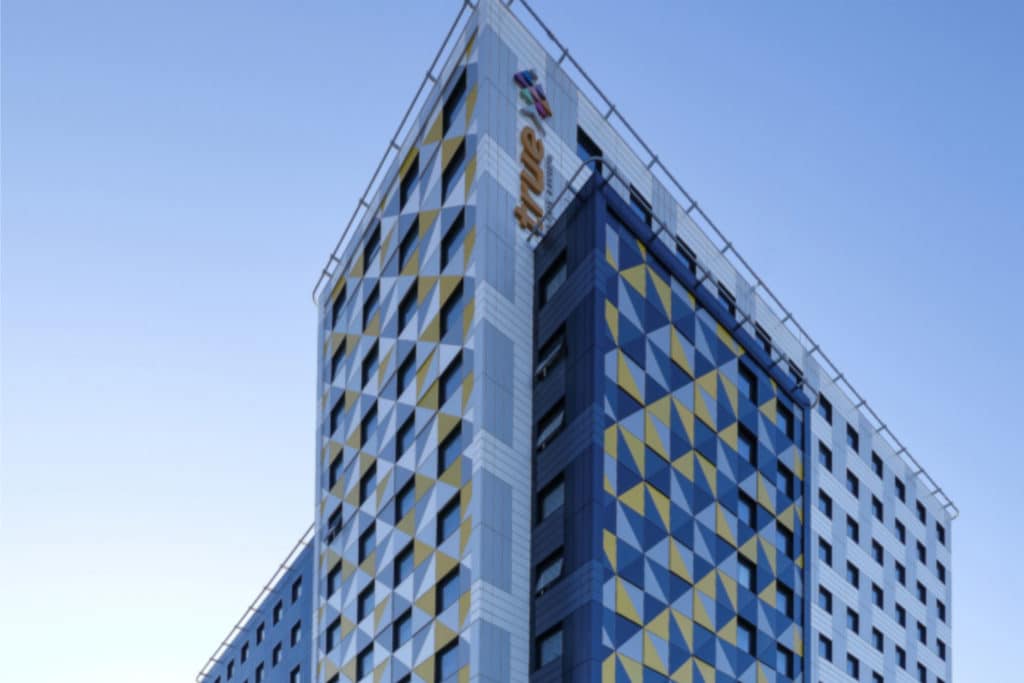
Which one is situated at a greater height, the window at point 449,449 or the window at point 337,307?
the window at point 337,307

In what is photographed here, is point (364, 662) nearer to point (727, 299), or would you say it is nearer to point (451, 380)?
point (451, 380)

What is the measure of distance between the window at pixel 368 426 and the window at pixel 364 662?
9.21 metres

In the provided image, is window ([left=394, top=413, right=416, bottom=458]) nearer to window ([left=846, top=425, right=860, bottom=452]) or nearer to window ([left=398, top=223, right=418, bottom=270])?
window ([left=398, top=223, right=418, bottom=270])

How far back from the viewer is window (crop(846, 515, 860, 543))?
2569 inches

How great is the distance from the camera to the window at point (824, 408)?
6575 cm

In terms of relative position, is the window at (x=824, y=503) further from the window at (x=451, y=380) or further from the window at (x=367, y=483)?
the window at (x=451, y=380)

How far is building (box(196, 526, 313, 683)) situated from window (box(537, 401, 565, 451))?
31.1 m

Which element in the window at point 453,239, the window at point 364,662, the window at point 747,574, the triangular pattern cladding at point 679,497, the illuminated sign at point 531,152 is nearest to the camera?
the triangular pattern cladding at point 679,497

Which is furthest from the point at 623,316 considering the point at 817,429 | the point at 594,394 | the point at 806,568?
the point at 817,429

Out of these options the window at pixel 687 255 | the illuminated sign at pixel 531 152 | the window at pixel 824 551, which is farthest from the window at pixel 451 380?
the window at pixel 824 551

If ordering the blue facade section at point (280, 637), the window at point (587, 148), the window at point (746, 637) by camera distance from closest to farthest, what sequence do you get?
the window at point (746, 637)
the window at point (587, 148)
the blue facade section at point (280, 637)

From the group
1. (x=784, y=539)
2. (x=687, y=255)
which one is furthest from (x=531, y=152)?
(x=784, y=539)

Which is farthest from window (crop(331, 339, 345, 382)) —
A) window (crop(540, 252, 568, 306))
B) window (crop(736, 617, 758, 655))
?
window (crop(736, 617, 758, 655))

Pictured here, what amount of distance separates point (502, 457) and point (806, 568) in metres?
16.6
